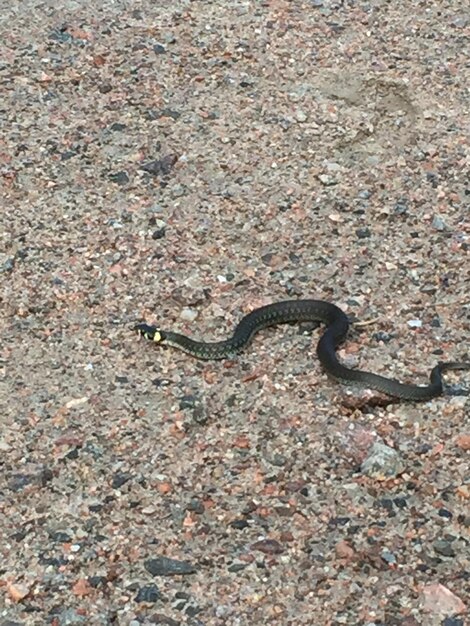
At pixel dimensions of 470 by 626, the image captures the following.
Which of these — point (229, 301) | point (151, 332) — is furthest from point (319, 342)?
point (151, 332)

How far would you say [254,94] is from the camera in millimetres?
9586

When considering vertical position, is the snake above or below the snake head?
above

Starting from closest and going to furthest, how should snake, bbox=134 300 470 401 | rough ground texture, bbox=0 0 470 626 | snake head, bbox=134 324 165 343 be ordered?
rough ground texture, bbox=0 0 470 626, snake, bbox=134 300 470 401, snake head, bbox=134 324 165 343

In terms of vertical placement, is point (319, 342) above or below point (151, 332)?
above

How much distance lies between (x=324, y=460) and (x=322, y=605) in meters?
1.01

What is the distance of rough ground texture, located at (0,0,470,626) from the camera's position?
18.5 feet

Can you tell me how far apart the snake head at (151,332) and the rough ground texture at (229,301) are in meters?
0.10

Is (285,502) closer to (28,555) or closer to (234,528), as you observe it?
(234,528)

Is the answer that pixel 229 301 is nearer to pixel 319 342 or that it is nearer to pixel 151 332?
pixel 151 332

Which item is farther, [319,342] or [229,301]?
[229,301]

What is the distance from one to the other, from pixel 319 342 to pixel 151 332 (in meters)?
1.02

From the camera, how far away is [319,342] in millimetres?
7133

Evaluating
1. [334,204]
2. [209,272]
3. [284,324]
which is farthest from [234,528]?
[334,204]

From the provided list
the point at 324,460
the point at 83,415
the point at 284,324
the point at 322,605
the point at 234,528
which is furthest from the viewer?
the point at 284,324
